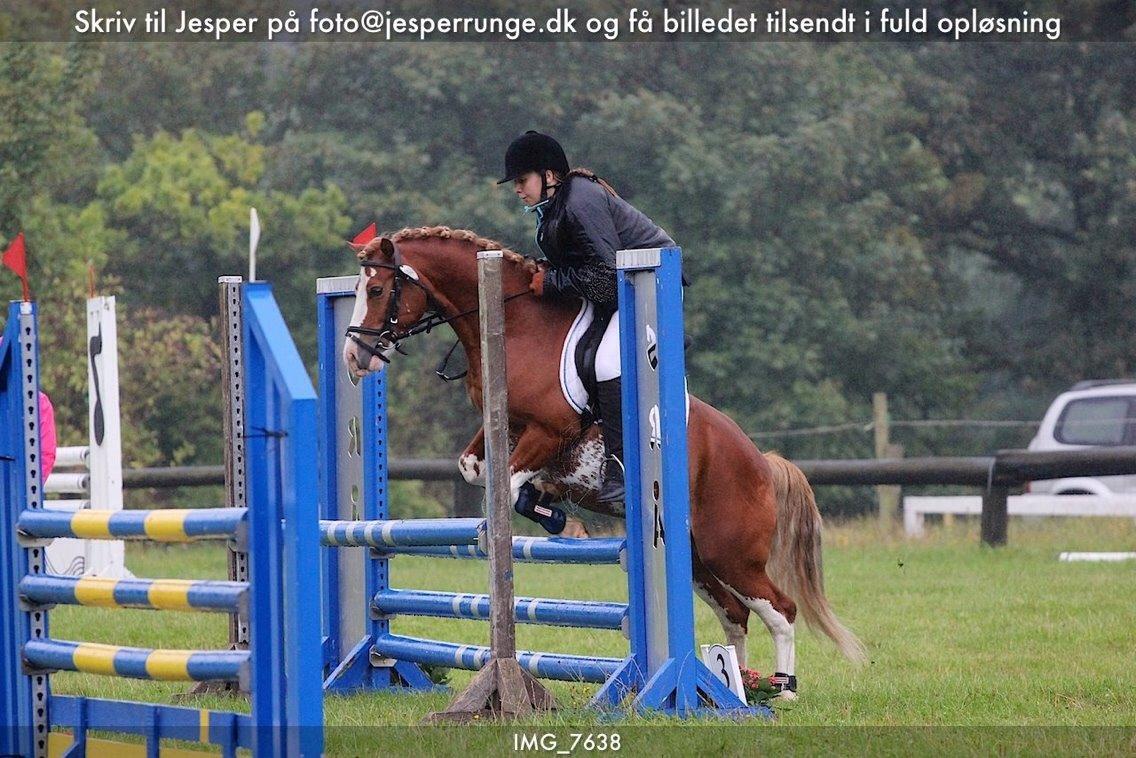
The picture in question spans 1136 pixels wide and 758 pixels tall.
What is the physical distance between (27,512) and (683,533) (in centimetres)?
194

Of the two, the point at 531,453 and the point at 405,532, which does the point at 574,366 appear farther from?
the point at 405,532

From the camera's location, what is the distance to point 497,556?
15.6ft

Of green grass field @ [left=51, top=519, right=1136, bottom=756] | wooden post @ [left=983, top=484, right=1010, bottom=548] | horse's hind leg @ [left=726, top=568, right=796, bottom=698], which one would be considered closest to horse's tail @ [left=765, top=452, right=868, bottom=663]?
horse's hind leg @ [left=726, top=568, right=796, bottom=698]

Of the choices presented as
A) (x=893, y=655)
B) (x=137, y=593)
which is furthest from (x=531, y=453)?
(x=893, y=655)

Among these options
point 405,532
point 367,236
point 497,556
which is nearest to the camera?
point 497,556

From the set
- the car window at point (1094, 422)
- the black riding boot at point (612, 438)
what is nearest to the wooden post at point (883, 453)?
the car window at point (1094, 422)

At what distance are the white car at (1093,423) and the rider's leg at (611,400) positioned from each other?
10347 mm

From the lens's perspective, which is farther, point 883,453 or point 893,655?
point 883,453

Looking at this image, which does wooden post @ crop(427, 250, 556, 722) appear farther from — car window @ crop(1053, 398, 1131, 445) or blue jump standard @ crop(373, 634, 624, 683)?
car window @ crop(1053, 398, 1131, 445)

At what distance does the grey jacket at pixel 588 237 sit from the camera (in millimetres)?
5273

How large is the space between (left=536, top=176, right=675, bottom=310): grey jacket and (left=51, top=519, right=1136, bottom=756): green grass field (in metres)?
1.44

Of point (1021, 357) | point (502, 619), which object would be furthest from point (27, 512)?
point (1021, 357)

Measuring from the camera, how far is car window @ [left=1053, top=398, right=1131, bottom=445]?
15.1 metres

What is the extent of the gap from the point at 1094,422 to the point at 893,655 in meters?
9.18
